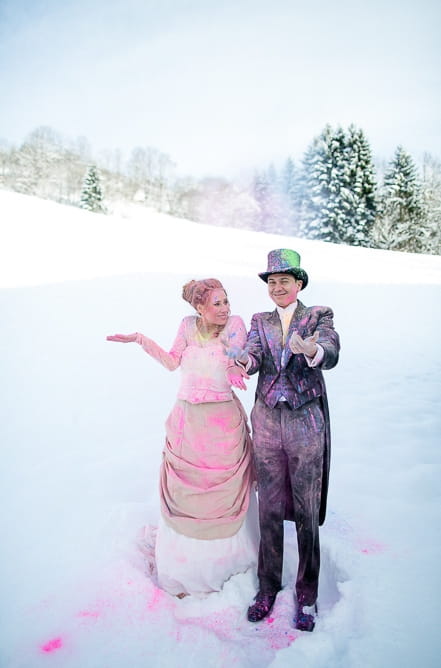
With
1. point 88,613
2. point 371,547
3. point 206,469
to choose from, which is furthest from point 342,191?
point 88,613

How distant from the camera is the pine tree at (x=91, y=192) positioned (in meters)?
26.3

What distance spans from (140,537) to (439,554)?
6.49ft

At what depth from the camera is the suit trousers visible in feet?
7.76

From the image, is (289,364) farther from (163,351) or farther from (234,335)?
(163,351)

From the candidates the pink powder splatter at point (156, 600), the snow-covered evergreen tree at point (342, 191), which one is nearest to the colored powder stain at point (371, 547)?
the pink powder splatter at point (156, 600)

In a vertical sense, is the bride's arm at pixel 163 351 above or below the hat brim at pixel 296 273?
below

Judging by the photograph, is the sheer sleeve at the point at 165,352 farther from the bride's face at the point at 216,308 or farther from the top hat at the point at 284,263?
the top hat at the point at 284,263

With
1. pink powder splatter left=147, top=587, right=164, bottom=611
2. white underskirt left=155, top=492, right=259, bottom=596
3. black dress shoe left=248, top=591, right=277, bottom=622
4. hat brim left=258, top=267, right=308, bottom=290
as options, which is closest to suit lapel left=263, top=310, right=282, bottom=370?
hat brim left=258, top=267, right=308, bottom=290

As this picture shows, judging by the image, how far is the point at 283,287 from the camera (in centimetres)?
241

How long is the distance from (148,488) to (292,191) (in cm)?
2990

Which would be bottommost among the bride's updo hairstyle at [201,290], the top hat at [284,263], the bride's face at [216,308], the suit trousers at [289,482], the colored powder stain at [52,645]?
the colored powder stain at [52,645]

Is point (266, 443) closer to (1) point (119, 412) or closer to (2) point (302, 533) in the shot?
(2) point (302, 533)

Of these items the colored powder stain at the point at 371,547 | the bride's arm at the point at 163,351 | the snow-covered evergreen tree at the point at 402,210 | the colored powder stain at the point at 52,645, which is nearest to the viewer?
the colored powder stain at the point at 52,645

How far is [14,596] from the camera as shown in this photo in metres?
2.69
